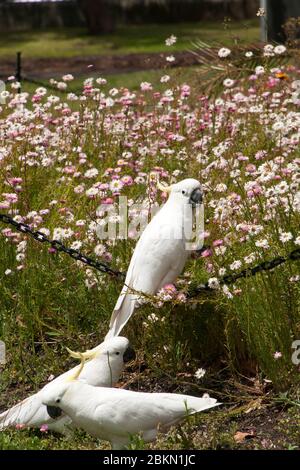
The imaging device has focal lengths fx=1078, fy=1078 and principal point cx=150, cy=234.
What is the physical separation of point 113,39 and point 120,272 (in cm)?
2334

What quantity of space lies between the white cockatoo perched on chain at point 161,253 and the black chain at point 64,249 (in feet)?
0.40

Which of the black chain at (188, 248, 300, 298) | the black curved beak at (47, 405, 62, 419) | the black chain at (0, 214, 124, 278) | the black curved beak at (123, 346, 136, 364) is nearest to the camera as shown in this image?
the black curved beak at (47, 405, 62, 419)

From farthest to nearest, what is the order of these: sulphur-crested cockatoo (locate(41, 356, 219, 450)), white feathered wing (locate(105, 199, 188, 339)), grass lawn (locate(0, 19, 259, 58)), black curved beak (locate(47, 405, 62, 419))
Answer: grass lawn (locate(0, 19, 259, 58)) < white feathered wing (locate(105, 199, 188, 339)) < black curved beak (locate(47, 405, 62, 419)) < sulphur-crested cockatoo (locate(41, 356, 219, 450))

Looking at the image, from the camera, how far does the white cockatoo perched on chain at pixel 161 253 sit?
5.47m

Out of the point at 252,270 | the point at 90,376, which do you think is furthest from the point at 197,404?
the point at 252,270

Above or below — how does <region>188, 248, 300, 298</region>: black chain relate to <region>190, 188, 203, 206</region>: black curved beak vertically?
below

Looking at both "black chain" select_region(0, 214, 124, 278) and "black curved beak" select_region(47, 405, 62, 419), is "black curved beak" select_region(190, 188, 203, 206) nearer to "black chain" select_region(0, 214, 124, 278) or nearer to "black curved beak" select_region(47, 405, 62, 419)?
"black chain" select_region(0, 214, 124, 278)

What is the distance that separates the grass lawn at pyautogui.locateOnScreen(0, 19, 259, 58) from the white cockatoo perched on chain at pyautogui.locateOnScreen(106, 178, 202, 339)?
1801cm

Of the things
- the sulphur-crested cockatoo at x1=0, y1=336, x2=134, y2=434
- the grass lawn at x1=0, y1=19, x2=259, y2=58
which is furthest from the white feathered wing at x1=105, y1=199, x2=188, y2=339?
the grass lawn at x1=0, y1=19, x2=259, y2=58

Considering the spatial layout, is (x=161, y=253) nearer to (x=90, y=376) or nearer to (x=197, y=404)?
(x=90, y=376)

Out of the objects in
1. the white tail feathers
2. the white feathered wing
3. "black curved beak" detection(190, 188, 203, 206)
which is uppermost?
"black curved beak" detection(190, 188, 203, 206)

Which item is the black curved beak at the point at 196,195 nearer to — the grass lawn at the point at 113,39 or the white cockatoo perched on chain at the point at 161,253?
the white cockatoo perched on chain at the point at 161,253

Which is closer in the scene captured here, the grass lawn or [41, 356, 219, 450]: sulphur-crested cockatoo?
[41, 356, 219, 450]: sulphur-crested cockatoo

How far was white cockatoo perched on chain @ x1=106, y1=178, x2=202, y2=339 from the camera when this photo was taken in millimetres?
5473
